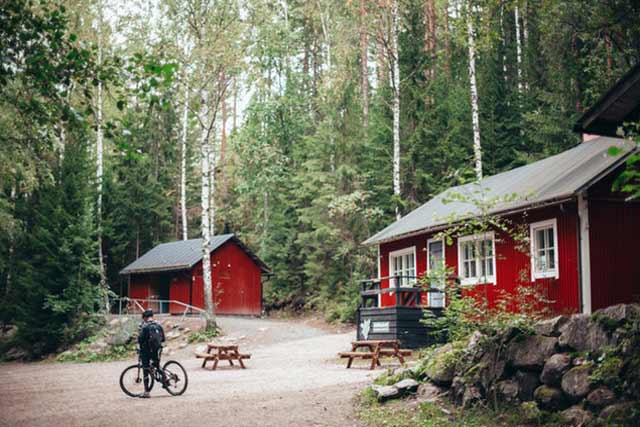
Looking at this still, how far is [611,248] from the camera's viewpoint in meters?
14.4

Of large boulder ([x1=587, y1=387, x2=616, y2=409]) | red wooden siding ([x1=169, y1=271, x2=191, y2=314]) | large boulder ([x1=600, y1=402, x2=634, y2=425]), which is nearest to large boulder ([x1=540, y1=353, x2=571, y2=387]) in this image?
large boulder ([x1=587, y1=387, x2=616, y2=409])

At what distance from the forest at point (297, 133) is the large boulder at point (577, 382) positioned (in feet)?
31.4

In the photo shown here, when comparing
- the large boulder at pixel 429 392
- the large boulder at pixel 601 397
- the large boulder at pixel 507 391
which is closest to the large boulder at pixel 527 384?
the large boulder at pixel 507 391

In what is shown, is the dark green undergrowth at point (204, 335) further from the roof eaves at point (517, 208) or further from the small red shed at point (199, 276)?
the roof eaves at point (517, 208)

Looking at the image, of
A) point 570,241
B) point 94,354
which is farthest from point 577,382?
point 94,354

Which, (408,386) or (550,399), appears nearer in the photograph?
(550,399)

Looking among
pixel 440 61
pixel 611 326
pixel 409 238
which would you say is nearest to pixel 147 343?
pixel 611 326

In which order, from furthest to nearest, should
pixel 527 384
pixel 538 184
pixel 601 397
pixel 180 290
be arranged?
pixel 180 290 → pixel 538 184 → pixel 527 384 → pixel 601 397

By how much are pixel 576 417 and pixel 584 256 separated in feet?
23.6

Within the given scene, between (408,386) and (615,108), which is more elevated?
(615,108)

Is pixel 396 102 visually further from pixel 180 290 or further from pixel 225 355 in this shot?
pixel 225 355

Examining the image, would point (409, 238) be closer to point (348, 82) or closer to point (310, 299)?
point (310, 299)

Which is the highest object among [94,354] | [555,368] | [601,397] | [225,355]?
[555,368]

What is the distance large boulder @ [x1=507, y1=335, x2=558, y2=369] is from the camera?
28.2ft
